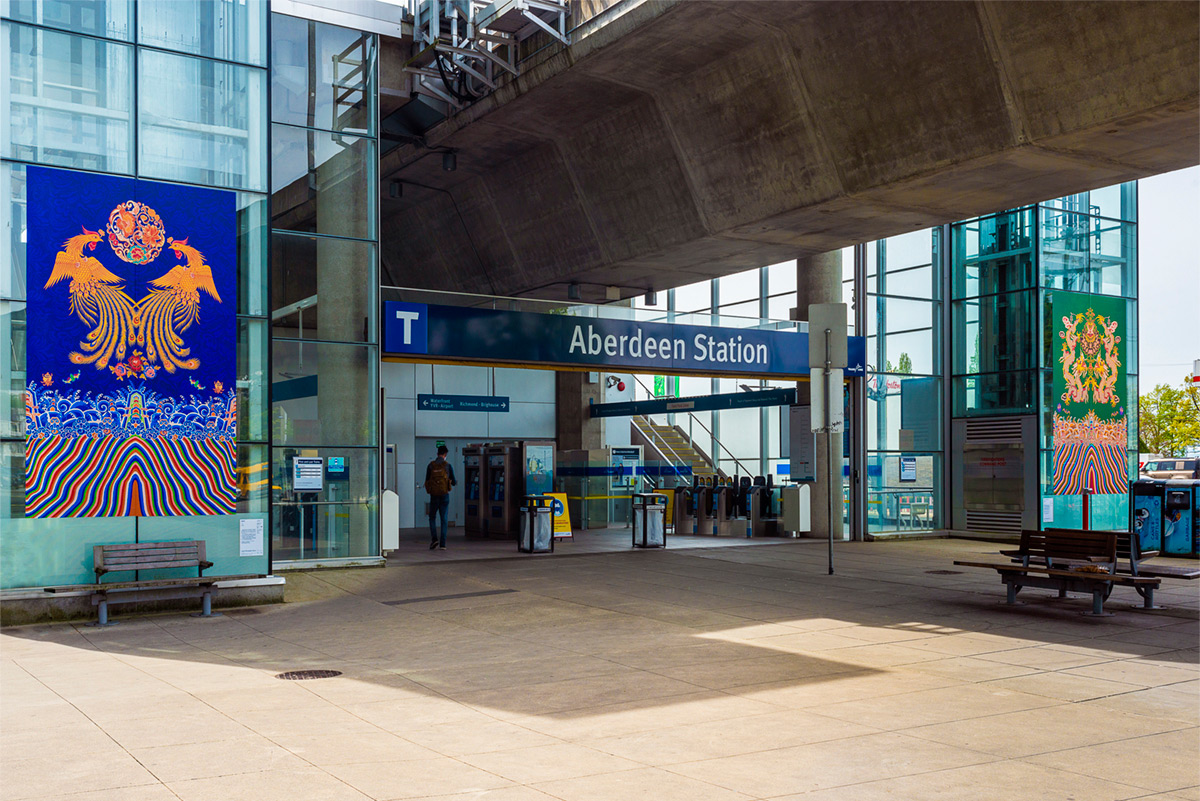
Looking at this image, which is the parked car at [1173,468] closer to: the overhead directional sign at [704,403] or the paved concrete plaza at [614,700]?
the overhead directional sign at [704,403]

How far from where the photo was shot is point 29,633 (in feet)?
33.5

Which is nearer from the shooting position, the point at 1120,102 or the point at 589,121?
the point at 1120,102

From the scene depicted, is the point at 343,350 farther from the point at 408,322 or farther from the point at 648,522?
the point at 648,522

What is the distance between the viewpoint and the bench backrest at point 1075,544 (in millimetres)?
11531

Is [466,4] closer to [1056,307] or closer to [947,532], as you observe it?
[1056,307]

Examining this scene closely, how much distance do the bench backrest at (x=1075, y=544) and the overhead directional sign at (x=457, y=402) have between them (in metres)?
14.4

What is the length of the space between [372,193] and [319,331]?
89.5 inches

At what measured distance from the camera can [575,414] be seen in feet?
87.0

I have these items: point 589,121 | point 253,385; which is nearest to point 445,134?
point 589,121

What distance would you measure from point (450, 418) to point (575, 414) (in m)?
3.16

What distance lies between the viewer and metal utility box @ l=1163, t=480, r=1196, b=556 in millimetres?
17875

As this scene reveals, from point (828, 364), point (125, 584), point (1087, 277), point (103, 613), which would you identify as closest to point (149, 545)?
point (125, 584)

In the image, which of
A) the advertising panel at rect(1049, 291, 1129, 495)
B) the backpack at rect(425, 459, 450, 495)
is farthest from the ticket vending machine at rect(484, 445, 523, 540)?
the advertising panel at rect(1049, 291, 1129, 495)

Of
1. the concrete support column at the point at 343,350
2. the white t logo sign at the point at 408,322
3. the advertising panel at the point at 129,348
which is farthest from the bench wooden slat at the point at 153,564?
the white t logo sign at the point at 408,322
